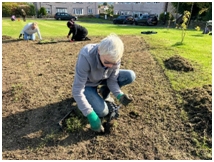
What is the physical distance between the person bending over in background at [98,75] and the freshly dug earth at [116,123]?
321 millimetres

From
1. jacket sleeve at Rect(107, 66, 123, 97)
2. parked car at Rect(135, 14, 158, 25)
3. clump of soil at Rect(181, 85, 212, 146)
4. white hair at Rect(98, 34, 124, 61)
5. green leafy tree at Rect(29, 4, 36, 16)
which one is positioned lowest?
clump of soil at Rect(181, 85, 212, 146)

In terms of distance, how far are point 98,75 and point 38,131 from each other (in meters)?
1.13

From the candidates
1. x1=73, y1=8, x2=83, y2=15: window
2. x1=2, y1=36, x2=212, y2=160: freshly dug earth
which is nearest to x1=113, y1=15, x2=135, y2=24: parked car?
x1=73, y1=8, x2=83, y2=15: window

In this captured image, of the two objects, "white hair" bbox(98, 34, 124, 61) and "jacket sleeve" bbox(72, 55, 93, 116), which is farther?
"jacket sleeve" bbox(72, 55, 93, 116)

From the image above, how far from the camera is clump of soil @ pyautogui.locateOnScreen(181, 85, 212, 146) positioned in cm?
304

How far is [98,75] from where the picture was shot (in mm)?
3062

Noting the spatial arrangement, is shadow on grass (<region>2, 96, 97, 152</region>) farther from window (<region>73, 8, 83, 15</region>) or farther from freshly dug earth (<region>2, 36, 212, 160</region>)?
window (<region>73, 8, 83, 15</region>)

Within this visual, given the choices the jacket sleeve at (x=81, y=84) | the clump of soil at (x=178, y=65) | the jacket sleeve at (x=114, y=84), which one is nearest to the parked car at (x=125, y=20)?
the clump of soil at (x=178, y=65)

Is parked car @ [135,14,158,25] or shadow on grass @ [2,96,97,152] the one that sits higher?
parked car @ [135,14,158,25]

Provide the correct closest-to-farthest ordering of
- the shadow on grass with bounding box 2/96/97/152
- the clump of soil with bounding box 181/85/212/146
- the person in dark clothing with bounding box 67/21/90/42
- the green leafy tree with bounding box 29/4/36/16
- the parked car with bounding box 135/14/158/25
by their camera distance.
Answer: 1. the shadow on grass with bounding box 2/96/97/152
2. the clump of soil with bounding box 181/85/212/146
3. the person in dark clothing with bounding box 67/21/90/42
4. the parked car with bounding box 135/14/158/25
5. the green leafy tree with bounding box 29/4/36/16

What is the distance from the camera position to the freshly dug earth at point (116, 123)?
2764mm

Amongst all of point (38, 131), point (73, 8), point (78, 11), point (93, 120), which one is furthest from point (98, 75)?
point (78, 11)

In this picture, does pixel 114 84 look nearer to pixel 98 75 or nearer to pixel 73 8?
pixel 98 75

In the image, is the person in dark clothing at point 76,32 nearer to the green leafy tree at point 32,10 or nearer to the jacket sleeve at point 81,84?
the jacket sleeve at point 81,84
